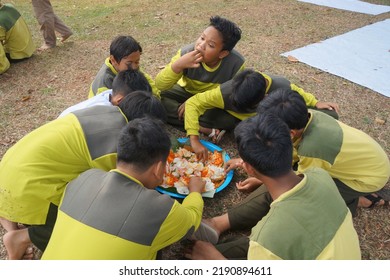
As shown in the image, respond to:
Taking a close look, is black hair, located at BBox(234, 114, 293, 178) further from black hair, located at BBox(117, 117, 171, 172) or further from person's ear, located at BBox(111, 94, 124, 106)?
person's ear, located at BBox(111, 94, 124, 106)

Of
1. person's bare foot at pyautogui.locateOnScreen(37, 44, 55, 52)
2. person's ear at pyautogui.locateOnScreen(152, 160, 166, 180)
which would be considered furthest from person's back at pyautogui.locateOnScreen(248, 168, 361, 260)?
person's bare foot at pyautogui.locateOnScreen(37, 44, 55, 52)

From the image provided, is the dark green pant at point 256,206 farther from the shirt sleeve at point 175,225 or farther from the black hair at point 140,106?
the black hair at point 140,106

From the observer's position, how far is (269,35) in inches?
235

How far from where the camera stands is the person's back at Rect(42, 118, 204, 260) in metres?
1.53

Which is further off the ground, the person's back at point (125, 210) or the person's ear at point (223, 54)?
the person's ear at point (223, 54)

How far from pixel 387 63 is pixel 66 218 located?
5.10 meters

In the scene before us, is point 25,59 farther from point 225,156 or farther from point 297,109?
point 297,109

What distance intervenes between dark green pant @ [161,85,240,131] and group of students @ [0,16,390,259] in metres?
0.18

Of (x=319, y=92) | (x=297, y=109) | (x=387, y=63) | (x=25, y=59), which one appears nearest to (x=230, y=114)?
(x=297, y=109)

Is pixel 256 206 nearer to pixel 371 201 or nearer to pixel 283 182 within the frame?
pixel 283 182

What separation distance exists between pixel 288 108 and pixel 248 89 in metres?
0.59

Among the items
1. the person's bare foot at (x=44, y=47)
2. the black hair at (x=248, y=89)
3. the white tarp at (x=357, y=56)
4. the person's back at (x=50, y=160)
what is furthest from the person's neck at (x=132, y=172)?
the person's bare foot at (x=44, y=47)

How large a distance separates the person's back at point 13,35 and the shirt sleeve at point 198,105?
11.0ft

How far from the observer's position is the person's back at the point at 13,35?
194 inches
